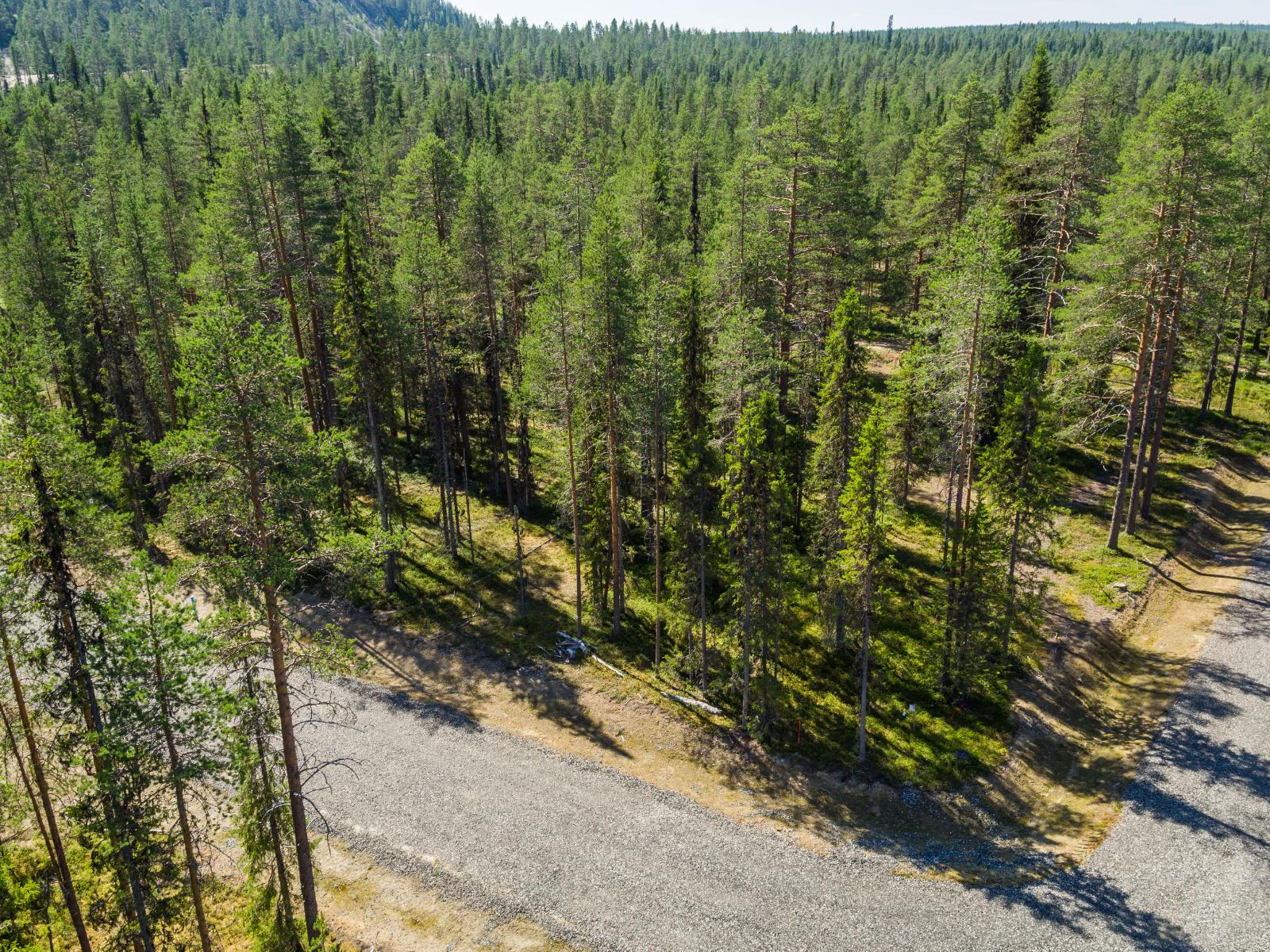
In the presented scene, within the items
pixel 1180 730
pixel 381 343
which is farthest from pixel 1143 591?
pixel 381 343

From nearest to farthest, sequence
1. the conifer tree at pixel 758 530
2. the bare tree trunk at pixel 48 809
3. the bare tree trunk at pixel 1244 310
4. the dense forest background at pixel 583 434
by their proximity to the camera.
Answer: the dense forest background at pixel 583 434 < the bare tree trunk at pixel 48 809 < the conifer tree at pixel 758 530 < the bare tree trunk at pixel 1244 310

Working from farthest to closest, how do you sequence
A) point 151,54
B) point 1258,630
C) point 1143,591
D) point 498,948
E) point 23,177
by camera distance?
point 151,54 → point 23,177 → point 1143,591 → point 1258,630 → point 498,948

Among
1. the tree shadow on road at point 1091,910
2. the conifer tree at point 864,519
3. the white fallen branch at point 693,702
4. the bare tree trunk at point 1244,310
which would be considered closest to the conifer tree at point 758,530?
the white fallen branch at point 693,702

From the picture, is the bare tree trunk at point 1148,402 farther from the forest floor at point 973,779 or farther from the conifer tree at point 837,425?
the conifer tree at point 837,425

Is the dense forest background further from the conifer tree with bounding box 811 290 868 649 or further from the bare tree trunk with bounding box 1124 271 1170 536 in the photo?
the bare tree trunk with bounding box 1124 271 1170 536

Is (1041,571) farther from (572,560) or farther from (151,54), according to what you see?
(151,54)

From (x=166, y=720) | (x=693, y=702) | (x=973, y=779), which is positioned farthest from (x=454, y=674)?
(x=973, y=779)

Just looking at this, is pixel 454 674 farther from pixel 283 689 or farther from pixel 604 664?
pixel 283 689
